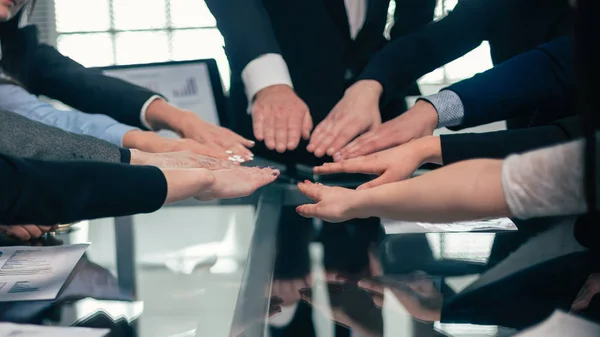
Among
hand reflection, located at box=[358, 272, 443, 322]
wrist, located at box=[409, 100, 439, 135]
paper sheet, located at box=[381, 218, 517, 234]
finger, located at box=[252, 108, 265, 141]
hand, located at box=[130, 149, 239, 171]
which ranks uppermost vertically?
finger, located at box=[252, 108, 265, 141]

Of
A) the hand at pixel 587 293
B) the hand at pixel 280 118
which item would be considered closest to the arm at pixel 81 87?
the hand at pixel 280 118

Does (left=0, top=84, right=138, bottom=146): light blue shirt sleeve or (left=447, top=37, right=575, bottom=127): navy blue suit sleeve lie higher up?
(left=0, top=84, right=138, bottom=146): light blue shirt sleeve

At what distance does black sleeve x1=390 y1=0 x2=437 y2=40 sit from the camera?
1.08 meters

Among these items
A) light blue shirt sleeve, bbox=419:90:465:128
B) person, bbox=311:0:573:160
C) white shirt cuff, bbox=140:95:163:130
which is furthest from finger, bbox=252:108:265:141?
light blue shirt sleeve, bbox=419:90:465:128

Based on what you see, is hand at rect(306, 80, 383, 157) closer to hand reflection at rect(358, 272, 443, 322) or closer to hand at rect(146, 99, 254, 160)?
hand at rect(146, 99, 254, 160)

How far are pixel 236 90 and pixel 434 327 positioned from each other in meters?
0.65

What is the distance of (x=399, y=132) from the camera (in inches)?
41.9

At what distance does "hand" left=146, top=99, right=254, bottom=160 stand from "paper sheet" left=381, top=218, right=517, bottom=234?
0.31m

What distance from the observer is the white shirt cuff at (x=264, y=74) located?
1146 millimetres

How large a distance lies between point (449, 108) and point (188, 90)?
0.50m

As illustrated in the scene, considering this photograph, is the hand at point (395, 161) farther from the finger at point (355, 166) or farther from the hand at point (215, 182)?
the hand at point (215, 182)

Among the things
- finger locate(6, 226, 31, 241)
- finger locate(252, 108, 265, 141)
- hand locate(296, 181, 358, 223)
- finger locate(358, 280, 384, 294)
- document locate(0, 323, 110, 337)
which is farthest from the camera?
finger locate(252, 108, 265, 141)

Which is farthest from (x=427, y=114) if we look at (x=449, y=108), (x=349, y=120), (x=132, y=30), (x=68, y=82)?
(x=68, y=82)

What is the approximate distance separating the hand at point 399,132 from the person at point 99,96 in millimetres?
205
